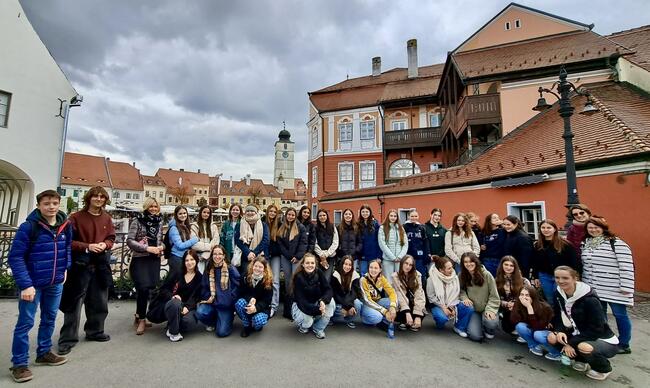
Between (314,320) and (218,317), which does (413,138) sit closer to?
(314,320)

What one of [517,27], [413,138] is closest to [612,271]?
[517,27]

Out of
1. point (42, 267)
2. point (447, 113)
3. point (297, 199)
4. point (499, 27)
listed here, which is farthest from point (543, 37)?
point (297, 199)

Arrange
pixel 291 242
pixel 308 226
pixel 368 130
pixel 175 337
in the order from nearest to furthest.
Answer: pixel 175 337
pixel 291 242
pixel 308 226
pixel 368 130

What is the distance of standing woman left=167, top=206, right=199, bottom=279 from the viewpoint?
4.43m

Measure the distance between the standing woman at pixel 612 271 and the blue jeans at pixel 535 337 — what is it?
0.95 metres

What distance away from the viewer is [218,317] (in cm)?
409

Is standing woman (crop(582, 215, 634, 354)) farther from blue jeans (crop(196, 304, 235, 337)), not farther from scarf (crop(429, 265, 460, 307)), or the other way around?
blue jeans (crop(196, 304, 235, 337))

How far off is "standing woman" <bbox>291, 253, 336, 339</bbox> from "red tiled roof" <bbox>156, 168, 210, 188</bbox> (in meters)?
68.4

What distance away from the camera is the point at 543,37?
15.3 m

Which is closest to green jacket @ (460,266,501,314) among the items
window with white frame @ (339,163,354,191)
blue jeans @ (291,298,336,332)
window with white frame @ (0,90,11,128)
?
blue jeans @ (291,298,336,332)

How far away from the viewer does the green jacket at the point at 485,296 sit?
158 inches

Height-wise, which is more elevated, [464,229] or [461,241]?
[464,229]

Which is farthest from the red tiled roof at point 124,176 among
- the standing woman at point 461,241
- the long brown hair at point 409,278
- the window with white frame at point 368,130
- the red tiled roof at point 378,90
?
the standing woman at point 461,241

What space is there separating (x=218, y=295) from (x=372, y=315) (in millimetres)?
2209
